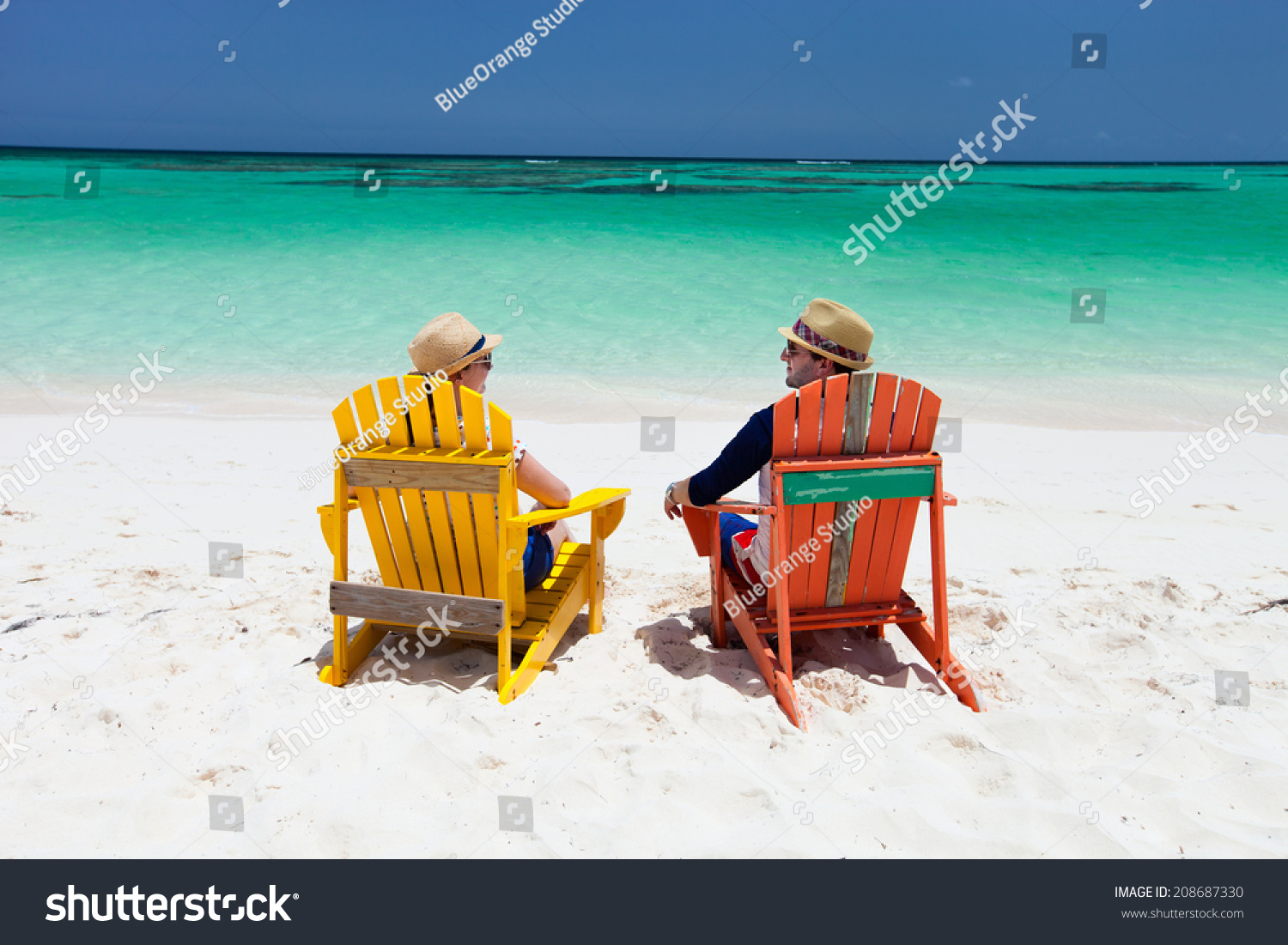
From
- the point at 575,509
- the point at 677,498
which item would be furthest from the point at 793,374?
the point at 575,509

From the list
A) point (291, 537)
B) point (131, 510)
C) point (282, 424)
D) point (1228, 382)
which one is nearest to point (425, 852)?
point (291, 537)

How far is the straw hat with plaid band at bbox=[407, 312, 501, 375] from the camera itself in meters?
3.07

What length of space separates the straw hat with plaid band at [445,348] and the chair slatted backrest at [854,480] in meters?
1.17

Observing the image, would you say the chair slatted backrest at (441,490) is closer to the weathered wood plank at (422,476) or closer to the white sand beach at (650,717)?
the weathered wood plank at (422,476)

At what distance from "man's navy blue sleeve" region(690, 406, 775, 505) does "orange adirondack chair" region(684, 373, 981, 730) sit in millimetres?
52

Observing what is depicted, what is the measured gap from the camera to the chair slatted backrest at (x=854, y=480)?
114 inches

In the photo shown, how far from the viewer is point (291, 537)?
4594 mm

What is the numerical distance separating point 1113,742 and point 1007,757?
1.38 ft

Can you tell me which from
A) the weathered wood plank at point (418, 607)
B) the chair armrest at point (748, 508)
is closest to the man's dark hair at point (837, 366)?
the chair armrest at point (748, 508)

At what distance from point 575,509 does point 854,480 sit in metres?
1.04

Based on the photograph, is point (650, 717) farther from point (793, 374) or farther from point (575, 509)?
point (793, 374)

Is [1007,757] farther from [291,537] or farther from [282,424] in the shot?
[282,424]

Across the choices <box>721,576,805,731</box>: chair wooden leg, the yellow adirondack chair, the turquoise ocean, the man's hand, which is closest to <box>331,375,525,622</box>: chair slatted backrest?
the yellow adirondack chair

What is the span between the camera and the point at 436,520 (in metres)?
3.08
